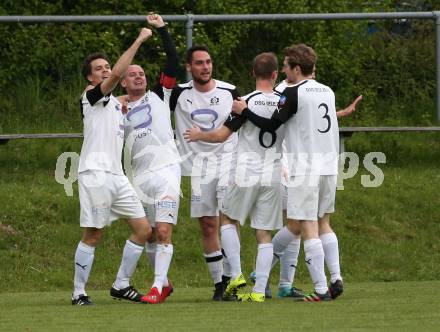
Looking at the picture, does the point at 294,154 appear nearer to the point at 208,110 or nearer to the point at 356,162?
the point at 208,110

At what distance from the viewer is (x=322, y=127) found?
1135 centimetres

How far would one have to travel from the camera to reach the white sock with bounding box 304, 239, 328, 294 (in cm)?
1134

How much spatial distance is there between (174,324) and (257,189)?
89.0 inches

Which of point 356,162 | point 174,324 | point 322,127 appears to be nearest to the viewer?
point 174,324

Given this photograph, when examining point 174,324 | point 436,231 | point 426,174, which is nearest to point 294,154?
point 174,324

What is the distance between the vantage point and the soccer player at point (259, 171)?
11.6 m

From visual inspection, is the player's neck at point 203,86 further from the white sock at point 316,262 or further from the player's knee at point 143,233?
the white sock at point 316,262

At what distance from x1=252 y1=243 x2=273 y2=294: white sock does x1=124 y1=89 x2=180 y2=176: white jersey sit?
107 cm

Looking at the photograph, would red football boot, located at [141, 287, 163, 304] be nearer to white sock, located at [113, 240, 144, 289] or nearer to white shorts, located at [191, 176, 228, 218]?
white sock, located at [113, 240, 144, 289]

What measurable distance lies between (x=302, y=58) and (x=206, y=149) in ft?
4.38

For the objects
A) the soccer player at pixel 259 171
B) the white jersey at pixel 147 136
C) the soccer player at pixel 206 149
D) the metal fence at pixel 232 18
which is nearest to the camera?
the soccer player at pixel 259 171

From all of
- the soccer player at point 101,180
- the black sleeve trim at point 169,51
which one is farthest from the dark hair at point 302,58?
the soccer player at point 101,180

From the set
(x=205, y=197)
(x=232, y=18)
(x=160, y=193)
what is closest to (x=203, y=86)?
(x=205, y=197)

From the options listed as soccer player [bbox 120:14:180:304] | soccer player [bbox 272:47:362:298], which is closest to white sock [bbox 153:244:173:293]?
soccer player [bbox 120:14:180:304]
